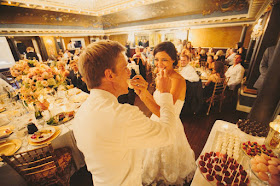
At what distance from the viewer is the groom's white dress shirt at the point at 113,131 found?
0.70 meters

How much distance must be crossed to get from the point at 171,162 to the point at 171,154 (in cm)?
12

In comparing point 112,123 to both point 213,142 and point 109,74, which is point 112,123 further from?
point 213,142

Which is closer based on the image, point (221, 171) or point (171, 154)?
point (221, 171)

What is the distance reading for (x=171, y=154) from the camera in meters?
1.72

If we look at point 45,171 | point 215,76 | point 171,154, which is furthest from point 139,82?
point 215,76

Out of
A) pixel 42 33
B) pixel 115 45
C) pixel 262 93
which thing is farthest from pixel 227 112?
pixel 42 33

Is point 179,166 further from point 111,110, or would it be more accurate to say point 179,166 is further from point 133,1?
point 133,1

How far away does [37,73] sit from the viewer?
190cm

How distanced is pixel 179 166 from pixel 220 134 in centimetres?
78

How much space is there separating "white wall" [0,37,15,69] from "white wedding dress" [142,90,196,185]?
1182cm

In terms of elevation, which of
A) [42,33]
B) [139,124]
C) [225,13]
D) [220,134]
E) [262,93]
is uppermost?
[225,13]

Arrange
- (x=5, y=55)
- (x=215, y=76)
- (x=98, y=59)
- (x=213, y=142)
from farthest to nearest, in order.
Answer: (x=5, y=55) < (x=215, y=76) < (x=213, y=142) < (x=98, y=59)

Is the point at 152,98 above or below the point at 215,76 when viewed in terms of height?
above

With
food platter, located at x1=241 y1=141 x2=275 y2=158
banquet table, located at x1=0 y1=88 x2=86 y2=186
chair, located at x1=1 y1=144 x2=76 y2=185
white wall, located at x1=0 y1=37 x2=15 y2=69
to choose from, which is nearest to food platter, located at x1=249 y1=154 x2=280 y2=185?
food platter, located at x1=241 y1=141 x2=275 y2=158
